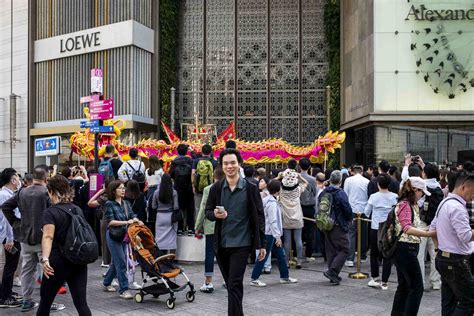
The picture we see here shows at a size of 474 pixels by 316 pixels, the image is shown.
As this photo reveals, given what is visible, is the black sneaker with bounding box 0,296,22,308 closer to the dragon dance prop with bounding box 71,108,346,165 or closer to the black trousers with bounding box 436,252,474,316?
the black trousers with bounding box 436,252,474,316

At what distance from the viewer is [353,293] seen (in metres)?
7.27

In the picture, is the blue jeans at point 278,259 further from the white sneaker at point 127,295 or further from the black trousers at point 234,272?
the black trousers at point 234,272

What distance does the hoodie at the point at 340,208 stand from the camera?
25.7ft

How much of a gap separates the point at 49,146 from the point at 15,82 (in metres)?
14.1

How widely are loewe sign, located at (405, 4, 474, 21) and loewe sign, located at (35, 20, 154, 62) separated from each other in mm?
10802

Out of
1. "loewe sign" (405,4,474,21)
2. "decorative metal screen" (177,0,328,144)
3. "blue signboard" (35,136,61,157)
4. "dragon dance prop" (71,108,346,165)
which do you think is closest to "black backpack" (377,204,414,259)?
"blue signboard" (35,136,61,157)

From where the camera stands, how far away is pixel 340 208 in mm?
7883

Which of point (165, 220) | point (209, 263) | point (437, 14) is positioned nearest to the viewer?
point (209, 263)

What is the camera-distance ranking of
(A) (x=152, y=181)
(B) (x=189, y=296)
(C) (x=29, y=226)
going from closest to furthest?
(C) (x=29, y=226) → (B) (x=189, y=296) → (A) (x=152, y=181)

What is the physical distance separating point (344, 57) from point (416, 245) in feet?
55.2

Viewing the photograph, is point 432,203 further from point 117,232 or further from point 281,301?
point 117,232

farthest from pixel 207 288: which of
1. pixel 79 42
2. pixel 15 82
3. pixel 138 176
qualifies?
pixel 15 82

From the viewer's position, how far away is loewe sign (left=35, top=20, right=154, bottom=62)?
2092 cm

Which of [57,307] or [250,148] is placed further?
[250,148]
